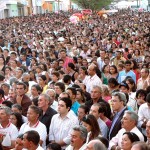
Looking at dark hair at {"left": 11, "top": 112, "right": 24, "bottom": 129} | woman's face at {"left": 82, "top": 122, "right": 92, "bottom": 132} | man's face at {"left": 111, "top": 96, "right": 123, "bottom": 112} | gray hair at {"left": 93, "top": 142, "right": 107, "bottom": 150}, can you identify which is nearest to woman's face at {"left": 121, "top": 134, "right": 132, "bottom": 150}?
gray hair at {"left": 93, "top": 142, "right": 107, "bottom": 150}

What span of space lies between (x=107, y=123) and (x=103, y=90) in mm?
1451

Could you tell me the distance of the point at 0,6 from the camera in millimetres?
54406

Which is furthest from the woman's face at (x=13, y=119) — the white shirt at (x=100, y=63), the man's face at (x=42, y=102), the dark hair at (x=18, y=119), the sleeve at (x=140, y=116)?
the white shirt at (x=100, y=63)

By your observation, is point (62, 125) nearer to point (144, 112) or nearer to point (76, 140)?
point (76, 140)

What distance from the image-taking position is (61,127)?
5.96m

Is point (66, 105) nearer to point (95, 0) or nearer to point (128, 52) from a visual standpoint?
point (128, 52)

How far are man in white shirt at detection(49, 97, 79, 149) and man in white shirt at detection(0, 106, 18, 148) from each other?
52 centimetres

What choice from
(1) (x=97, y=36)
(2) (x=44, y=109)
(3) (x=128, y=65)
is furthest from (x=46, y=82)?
(1) (x=97, y=36)

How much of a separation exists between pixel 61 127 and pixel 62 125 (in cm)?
3

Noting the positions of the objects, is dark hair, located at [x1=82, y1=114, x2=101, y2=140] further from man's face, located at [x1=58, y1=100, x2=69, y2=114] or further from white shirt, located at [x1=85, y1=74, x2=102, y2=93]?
white shirt, located at [x1=85, y1=74, x2=102, y2=93]

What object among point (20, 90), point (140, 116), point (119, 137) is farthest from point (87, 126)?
point (20, 90)

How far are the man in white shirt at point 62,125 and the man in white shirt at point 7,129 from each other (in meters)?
0.52

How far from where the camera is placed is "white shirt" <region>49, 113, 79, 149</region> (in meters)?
5.95

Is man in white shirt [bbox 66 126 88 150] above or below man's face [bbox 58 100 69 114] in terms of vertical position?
below
